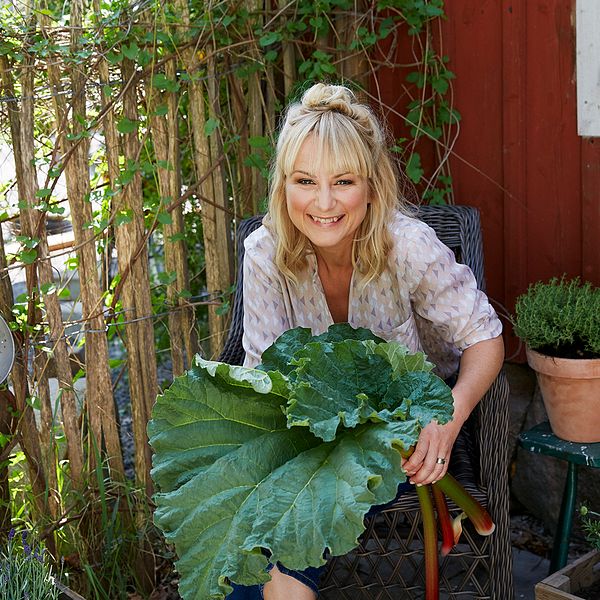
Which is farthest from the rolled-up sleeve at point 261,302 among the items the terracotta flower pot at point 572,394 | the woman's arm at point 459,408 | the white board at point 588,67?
the white board at point 588,67

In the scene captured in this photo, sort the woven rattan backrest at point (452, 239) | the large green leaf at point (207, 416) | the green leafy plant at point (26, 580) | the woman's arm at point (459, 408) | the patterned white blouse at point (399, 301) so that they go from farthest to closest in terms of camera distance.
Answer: the woven rattan backrest at point (452, 239), the patterned white blouse at point (399, 301), the green leafy plant at point (26, 580), the woman's arm at point (459, 408), the large green leaf at point (207, 416)

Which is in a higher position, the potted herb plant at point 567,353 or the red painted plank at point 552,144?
the red painted plank at point 552,144

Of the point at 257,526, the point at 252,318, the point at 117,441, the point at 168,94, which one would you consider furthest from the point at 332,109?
the point at 117,441

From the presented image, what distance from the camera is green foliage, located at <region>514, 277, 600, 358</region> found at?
2.76 m

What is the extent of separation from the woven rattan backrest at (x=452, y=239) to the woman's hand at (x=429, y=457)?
0.74 metres

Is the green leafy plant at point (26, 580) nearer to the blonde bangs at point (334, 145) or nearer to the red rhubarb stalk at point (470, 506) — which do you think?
the red rhubarb stalk at point (470, 506)

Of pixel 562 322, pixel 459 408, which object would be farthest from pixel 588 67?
pixel 459 408

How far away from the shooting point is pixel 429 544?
2.41 meters

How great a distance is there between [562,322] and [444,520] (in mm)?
732

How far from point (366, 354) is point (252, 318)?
2.10 feet

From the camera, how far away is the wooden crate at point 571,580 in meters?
2.50

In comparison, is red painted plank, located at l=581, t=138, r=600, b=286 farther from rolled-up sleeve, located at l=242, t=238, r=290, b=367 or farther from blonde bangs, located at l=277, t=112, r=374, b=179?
rolled-up sleeve, located at l=242, t=238, r=290, b=367

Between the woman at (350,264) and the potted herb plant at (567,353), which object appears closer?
the woman at (350,264)

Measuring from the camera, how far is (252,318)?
277 cm
